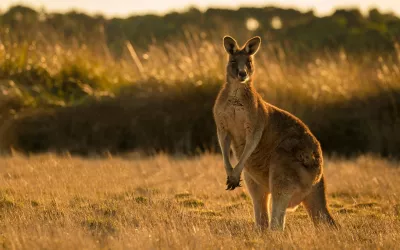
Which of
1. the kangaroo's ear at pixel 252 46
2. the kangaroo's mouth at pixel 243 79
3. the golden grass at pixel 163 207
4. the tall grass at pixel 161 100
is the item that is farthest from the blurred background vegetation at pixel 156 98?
the kangaroo's mouth at pixel 243 79

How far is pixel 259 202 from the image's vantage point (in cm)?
688

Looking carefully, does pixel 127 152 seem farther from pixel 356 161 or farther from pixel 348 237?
pixel 348 237

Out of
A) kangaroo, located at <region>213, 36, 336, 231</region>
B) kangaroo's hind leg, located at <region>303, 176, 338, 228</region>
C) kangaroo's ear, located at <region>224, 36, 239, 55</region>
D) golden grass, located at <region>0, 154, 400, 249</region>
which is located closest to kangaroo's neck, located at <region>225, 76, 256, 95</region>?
kangaroo, located at <region>213, 36, 336, 231</region>

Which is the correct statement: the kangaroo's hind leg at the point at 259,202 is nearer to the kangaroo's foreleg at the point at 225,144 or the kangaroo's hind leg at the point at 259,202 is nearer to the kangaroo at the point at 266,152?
the kangaroo at the point at 266,152

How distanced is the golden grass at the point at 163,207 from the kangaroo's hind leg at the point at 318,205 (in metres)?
0.17

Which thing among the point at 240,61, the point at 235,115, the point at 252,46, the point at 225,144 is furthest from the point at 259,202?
the point at 252,46

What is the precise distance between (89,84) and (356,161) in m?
5.48

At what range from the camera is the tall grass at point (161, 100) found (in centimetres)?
1263

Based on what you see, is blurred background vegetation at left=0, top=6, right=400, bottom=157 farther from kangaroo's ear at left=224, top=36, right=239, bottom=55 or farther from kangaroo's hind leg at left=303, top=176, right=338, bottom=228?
kangaroo's hind leg at left=303, top=176, right=338, bottom=228

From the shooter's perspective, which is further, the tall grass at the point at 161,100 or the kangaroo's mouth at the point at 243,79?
the tall grass at the point at 161,100

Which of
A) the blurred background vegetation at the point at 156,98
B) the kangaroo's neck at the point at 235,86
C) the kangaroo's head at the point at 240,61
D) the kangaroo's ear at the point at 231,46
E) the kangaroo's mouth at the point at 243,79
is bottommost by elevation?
the blurred background vegetation at the point at 156,98

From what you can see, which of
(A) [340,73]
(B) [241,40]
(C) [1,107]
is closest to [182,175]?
(C) [1,107]

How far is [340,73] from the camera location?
14.7 m

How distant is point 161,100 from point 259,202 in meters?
6.53
